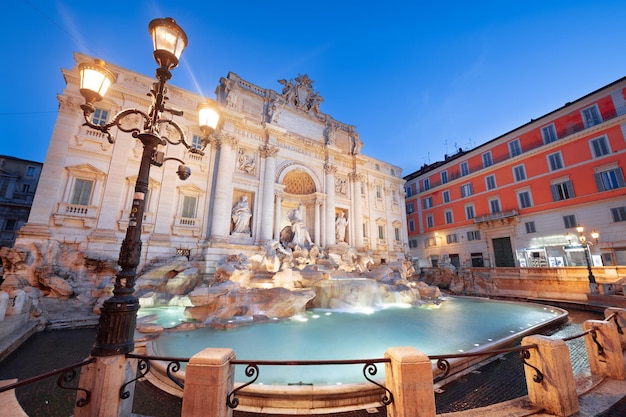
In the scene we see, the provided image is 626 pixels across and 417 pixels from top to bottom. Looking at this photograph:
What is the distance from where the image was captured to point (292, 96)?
65.5ft

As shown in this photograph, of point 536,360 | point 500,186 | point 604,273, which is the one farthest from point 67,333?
point 500,186

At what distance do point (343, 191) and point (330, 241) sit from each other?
5161 mm

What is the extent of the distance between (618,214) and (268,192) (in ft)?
71.6

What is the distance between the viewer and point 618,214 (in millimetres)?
15258

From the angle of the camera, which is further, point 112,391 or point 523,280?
point 523,280

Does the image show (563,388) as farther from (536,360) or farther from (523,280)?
(523,280)

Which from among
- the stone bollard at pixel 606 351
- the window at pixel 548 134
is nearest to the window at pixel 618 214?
the window at pixel 548 134

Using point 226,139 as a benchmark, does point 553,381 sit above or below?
below

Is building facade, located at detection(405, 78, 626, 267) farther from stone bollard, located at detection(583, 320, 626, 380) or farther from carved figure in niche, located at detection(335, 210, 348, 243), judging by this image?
stone bollard, located at detection(583, 320, 626, 380)

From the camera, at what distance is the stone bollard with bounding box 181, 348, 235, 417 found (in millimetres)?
2119

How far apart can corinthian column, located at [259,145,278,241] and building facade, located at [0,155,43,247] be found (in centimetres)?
2207

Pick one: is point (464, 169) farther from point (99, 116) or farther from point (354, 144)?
point (99, 116)

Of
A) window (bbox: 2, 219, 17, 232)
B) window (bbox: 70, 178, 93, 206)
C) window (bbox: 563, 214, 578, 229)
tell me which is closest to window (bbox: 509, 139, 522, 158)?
window (bbox: 563, 214, 578, 229)

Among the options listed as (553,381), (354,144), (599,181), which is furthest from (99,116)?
(599,181)
